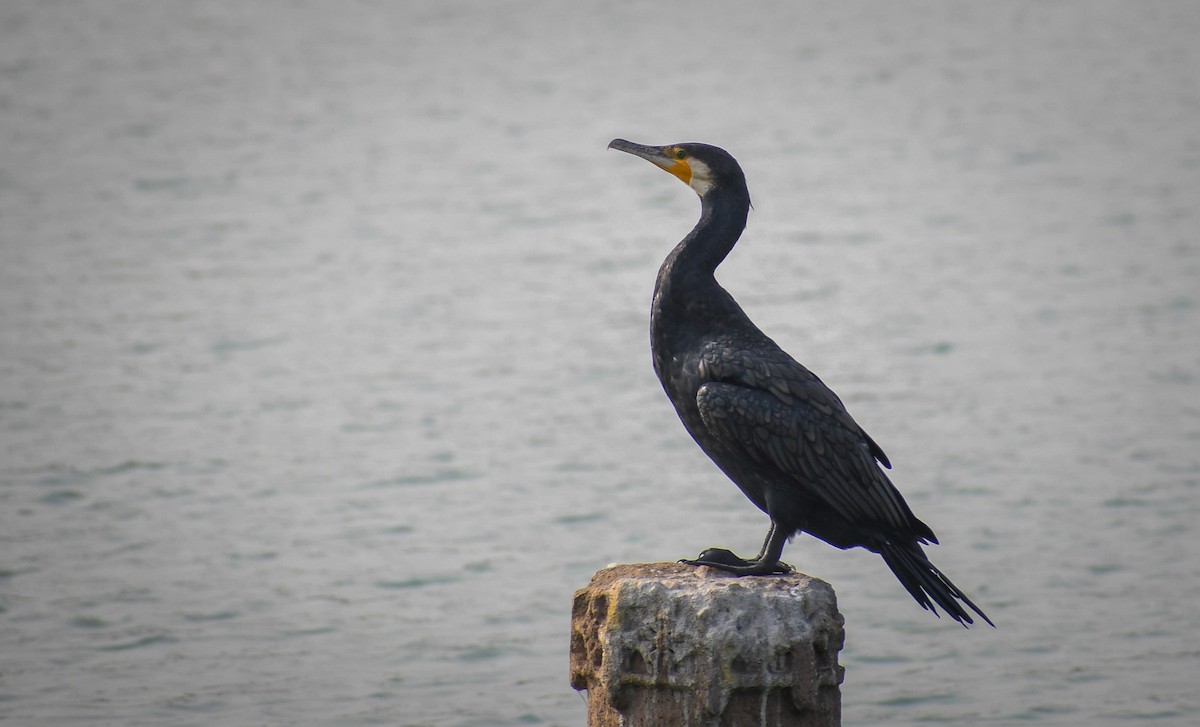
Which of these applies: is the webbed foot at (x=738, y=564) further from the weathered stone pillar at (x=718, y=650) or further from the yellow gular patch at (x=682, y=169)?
the yellow gular patch at (x=682, y=169)

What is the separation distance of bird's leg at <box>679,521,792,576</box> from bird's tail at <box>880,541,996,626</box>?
1.32 ft

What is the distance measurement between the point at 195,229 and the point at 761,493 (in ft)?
76.7

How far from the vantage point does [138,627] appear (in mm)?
11812

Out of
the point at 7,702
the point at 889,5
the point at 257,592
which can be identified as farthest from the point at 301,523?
the point at 889,5

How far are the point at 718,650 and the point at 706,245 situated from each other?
170 centimetres

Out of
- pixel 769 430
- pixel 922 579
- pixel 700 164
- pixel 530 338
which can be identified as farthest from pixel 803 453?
pixel 530 338

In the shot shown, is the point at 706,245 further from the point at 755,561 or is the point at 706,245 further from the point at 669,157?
the point at 755,561

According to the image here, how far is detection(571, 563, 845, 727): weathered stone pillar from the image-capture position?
17.0 feet

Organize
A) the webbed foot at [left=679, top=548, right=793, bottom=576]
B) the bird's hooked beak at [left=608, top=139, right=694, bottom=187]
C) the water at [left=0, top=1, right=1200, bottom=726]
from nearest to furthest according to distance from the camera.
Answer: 1. the webbed foot at [left=679, top=548, right=793, bottom=576]
2. the bird's hooked beak at [left=608, top=139, right=694, bottom=187]
3. the water at [left=0, top=1, right=1200, bottom=726]

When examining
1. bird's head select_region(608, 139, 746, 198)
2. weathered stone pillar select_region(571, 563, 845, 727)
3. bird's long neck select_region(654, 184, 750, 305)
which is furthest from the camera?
bird's head select_region(608, 139, 746, 198)

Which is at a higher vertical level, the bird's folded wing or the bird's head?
the bird's head

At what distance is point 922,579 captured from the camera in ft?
18.6

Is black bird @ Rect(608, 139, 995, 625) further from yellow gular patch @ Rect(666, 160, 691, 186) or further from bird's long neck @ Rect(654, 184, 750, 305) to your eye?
yellow gular patch @ Rect(666, 160, 691, 186)

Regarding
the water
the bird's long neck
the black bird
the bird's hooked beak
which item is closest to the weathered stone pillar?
the black bird
